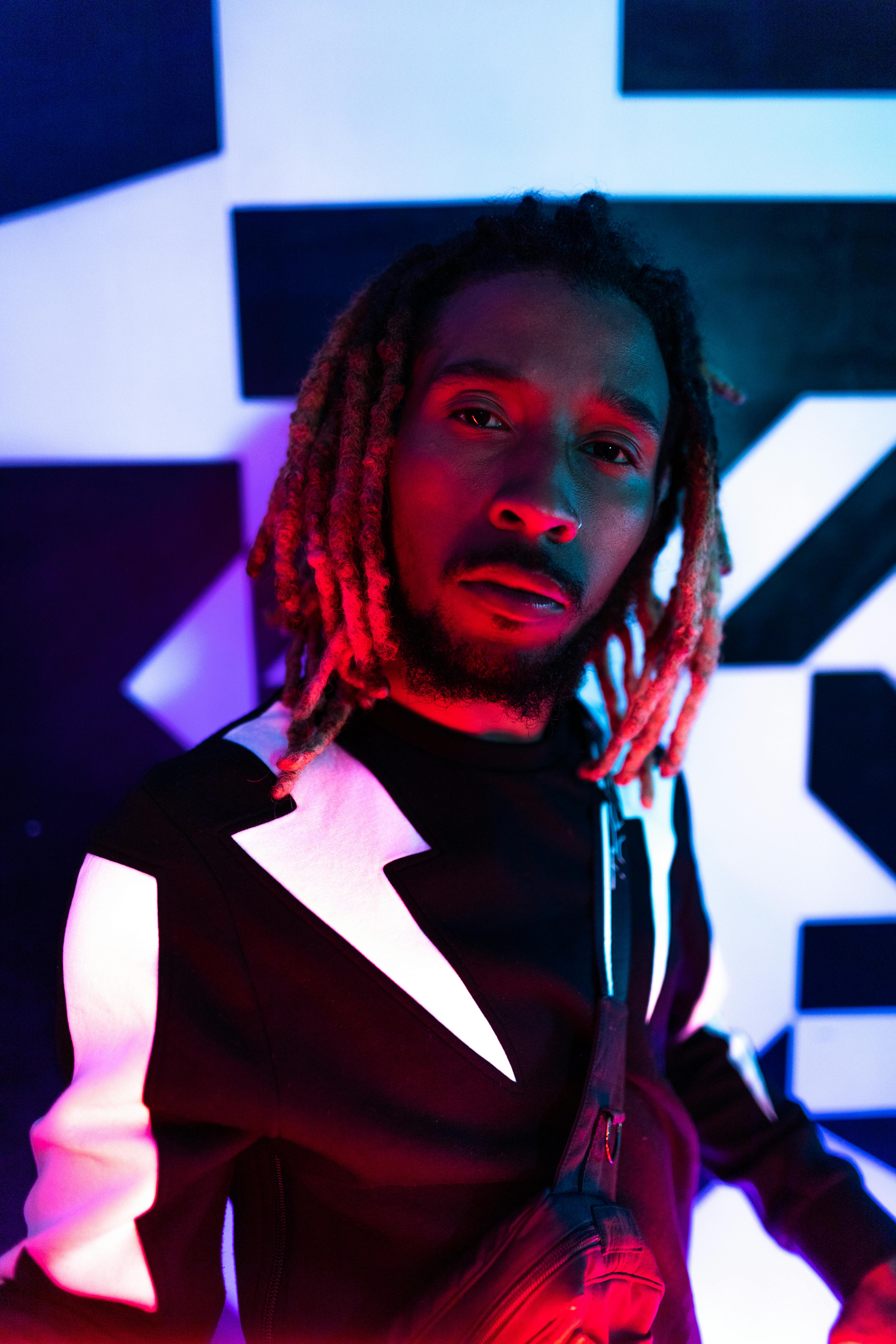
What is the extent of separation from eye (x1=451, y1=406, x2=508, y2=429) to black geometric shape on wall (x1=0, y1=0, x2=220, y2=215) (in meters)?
0.67

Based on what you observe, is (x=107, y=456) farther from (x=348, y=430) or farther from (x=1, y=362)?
(x=348, y=430)

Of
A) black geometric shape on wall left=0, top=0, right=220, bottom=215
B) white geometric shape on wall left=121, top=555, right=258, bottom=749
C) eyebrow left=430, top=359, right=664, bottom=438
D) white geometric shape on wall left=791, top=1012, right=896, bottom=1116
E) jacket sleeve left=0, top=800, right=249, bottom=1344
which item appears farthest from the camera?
white geometric shape on wall left=791, top=1012, right=896, bottom=1116

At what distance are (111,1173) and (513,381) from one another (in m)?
0.89

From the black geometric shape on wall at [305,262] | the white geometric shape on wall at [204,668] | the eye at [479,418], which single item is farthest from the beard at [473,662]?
the black geometric shape on wall at [305,262]

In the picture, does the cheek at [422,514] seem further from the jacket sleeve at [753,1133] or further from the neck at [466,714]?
the jacket sleeve at [753,1133]

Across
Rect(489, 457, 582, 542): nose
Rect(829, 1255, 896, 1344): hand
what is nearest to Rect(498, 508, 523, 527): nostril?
Rect(489, 457, 582, 542): nose

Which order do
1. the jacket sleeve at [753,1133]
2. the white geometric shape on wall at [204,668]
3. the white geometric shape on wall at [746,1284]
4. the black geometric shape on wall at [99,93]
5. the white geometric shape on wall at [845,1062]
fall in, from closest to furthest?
the jacket sleeve at [753,1133]
the black geometric shape on wall at [99,93]
the white geometric shape on wall at [204,668]
the white geometric shape on wall at [746,1284]
the white geometric shape on wall at [845,1062]

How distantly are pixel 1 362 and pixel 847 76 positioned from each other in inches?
55.1

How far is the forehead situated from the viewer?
2.74 feet

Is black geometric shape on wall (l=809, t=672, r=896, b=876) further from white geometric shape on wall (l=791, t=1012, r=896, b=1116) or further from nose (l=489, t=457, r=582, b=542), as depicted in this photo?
nose (l=489, t=457, r=582, b=542)

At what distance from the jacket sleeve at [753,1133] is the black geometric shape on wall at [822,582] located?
1.13 ft

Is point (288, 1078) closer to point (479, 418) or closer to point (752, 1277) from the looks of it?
point (479, 418)

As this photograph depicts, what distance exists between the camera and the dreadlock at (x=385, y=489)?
87 cm

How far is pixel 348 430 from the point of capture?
878 mm
